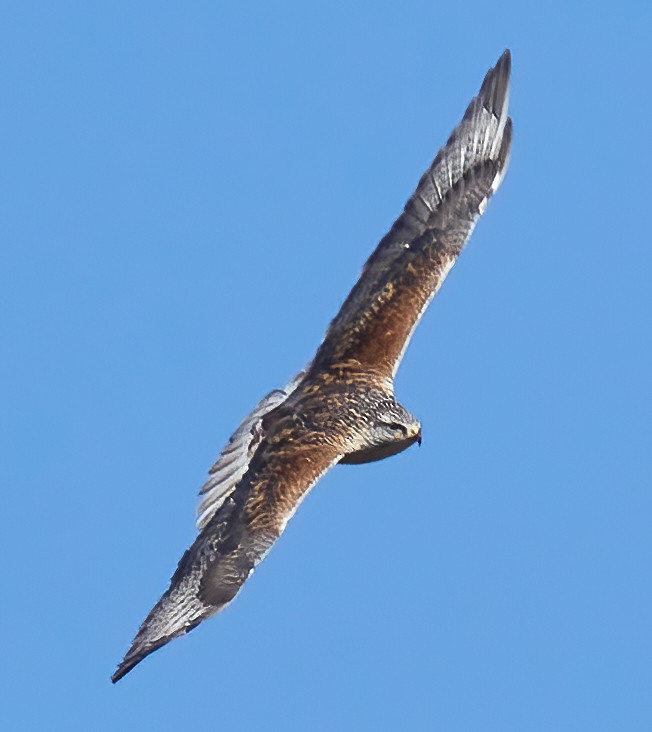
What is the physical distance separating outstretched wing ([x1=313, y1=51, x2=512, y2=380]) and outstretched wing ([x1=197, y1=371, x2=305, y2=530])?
61 centimetres

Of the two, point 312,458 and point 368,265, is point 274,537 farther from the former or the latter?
point 368,265

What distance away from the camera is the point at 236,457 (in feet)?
67.4

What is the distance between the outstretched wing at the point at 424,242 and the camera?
21281 mm

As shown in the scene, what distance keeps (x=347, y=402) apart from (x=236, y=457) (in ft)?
4.38

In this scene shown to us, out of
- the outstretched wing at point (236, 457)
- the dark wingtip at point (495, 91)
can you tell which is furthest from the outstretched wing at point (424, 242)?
the outstretched wing at point (236, 457)

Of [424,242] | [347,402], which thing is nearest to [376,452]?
[347,402]

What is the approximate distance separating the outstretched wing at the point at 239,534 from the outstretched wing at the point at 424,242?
1583 mm

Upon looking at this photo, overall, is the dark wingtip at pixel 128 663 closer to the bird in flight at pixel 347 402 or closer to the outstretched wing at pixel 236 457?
the bird in flight at pixel 347 402

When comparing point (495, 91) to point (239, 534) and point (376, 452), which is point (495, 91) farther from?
point (239, 534)

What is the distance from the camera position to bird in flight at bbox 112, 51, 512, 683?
60.4 feet

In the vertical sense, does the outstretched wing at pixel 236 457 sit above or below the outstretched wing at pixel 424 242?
below

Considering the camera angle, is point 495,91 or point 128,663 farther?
point 495,91

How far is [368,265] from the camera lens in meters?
21.7

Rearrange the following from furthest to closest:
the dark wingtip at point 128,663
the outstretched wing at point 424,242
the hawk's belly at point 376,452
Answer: the outstretched wing at point 424,242, the hawk's belly at point 376,452, the dark wingtip at point 128,663
